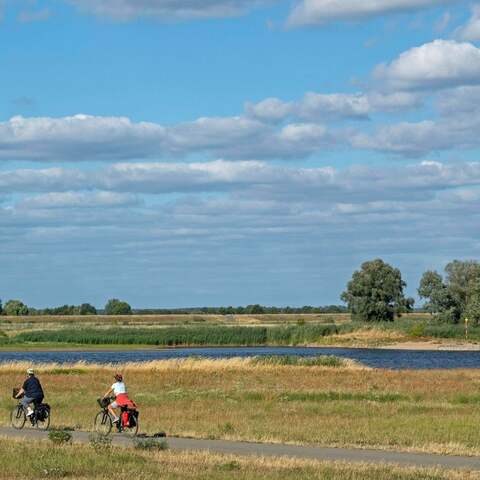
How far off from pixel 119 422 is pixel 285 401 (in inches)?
557

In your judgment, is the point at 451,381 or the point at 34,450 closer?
the point at 34,450

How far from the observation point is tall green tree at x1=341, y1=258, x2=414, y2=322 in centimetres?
15238

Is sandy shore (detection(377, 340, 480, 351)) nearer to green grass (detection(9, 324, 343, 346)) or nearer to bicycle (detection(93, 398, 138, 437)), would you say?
green grass (detection(9, 324, 343, 346))

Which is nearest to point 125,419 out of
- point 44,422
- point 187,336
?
point 44,422

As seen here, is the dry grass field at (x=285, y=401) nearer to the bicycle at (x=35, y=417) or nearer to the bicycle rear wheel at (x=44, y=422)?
the bicycle rear wheel at (x=44, y=422)

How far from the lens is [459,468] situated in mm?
23641

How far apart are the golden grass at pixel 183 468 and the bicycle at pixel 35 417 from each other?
7.84m

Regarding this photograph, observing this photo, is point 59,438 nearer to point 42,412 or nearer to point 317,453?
point 42,412

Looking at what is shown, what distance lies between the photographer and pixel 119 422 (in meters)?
31.5

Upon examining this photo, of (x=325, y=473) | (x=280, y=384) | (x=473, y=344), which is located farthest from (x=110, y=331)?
(x=325, y=473)

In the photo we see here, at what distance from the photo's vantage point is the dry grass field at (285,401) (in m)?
31.4

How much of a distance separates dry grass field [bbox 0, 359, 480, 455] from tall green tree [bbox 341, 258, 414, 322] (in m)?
82.9

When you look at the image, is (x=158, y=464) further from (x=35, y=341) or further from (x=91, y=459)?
(x=35, y=341)

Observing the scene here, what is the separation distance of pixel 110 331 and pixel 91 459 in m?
110
